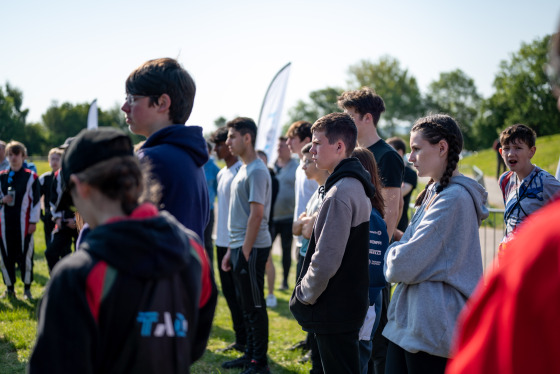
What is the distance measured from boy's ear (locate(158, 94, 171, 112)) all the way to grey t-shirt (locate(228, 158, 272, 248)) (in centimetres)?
257

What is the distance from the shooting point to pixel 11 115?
59000 mm

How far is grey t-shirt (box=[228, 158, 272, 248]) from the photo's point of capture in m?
4.93

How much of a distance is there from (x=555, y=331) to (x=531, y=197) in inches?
157

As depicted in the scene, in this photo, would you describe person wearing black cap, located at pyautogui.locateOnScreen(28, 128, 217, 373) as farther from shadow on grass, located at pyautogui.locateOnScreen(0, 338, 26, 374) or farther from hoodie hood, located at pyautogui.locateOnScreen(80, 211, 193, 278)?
shadow on grass, located at pyautogui.locateOnScreen(0, 338, 26, 374)

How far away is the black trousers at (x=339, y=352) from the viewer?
10.6 ft

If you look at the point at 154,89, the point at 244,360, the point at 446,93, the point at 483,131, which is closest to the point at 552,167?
the point at 244,360

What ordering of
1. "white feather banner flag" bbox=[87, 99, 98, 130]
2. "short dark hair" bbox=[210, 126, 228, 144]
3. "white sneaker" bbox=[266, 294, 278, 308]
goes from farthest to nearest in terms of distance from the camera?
"white feather banner flag" bbox=[87, 99, 98, 130] → "white sneaker" bbox=[266, 294, 278, 308] → "short dark hair" bbox=[210, 126, 228, 144]

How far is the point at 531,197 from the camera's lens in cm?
442

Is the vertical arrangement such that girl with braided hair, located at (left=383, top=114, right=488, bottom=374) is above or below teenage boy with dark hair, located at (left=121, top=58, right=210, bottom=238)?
below

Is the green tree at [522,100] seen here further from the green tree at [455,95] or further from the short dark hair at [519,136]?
the short dark hair at [519,136]

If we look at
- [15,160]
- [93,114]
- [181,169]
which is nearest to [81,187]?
[181,169]

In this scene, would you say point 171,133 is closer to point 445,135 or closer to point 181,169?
point 181,169

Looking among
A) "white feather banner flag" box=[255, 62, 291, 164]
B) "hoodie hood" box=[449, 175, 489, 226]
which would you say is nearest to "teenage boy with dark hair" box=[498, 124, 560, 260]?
"hoodie hood" box=[449, 175, 489, 226]

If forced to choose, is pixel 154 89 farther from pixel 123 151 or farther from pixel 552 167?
pixel 552 167
